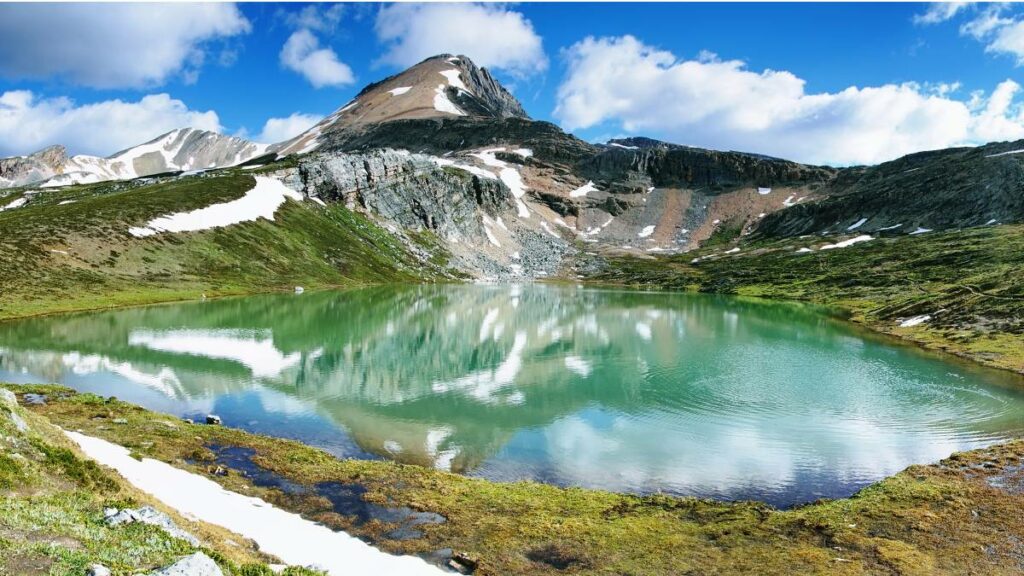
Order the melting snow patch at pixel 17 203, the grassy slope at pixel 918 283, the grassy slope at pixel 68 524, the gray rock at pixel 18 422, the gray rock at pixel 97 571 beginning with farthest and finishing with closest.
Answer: the melting snow patch at pixel 17 203 → the grassy slope at pixel 918 283 → the gray rock at pixel 18 422 → the grassy slope at pixel 68 524 → the gray rock at pixel 97 571

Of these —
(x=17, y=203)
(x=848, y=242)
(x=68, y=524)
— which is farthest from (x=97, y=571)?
(x=848, y=242)

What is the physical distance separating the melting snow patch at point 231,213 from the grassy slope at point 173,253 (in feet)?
6.75

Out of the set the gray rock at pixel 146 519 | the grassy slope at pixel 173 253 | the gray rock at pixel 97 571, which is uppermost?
the grassy slope at pixel 173 253

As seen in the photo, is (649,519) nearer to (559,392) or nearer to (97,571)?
(97,571)

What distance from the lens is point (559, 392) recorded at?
143 ft

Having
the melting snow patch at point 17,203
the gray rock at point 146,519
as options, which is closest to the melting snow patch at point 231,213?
the melting snow patch at point 17,203

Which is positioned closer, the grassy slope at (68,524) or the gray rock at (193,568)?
the grassy slope at (68,524)

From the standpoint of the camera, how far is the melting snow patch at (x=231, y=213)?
116188mm

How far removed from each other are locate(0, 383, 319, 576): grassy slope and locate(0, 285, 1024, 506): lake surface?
12762mm

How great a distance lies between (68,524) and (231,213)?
140m

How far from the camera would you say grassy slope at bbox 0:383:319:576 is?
32.6 feet

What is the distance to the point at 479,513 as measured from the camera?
20.8 metres

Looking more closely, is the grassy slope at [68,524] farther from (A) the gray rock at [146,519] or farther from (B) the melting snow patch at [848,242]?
(B) the melting snow patch at [848,242]

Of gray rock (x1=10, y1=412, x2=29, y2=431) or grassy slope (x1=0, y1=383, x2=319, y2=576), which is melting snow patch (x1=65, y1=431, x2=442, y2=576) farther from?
gray rock (x1=10, y1=412, x2=29, y2=431)
